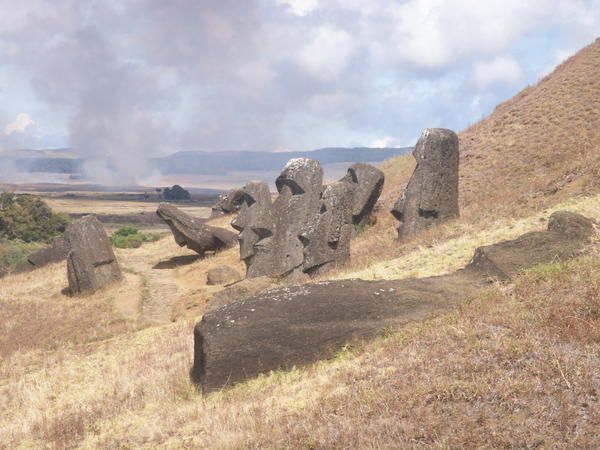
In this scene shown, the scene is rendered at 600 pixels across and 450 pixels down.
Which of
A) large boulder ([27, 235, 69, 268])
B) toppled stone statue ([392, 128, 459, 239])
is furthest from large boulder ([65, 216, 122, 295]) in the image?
toppled stone statue ([392, 128, 459, 239])

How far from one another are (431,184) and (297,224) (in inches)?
184

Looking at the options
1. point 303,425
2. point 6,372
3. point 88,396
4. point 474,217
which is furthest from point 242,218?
point 303,425

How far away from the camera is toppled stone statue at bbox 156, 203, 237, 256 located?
3059 centimetres

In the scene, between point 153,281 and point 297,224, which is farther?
point 153,281

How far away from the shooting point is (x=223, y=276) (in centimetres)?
2478

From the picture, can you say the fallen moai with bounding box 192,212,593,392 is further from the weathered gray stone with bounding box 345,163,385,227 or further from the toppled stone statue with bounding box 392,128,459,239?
the weathered gray stone with bounding box 345,163,385,227

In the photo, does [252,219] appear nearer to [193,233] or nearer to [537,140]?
[193,233]

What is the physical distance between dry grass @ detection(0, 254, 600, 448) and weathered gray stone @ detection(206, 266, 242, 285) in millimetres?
12799

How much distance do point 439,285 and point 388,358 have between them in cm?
292

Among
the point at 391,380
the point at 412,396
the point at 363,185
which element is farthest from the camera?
the point at 363,185

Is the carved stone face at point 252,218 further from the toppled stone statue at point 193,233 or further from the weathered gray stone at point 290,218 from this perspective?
the toppled stone statue at point 193,233

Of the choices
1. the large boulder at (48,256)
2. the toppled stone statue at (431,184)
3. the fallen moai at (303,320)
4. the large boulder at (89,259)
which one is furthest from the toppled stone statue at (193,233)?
the fallen moai at (303,320)

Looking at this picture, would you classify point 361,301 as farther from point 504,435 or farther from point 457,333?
point 504,435

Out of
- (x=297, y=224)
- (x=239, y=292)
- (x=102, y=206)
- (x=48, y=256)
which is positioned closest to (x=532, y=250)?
(x=239, y=292)
